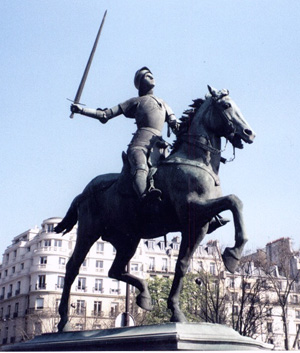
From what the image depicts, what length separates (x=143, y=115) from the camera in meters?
8.82

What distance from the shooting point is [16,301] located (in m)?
70.1

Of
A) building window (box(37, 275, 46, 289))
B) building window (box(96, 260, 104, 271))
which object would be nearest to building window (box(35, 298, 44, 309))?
building window (box(37, 275, 46, 289))

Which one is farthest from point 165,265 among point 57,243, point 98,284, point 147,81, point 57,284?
point 147,81

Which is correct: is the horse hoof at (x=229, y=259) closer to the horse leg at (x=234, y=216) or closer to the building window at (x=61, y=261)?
the horse leg at (x=234, y=216)

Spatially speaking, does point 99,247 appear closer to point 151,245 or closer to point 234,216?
point 151,245

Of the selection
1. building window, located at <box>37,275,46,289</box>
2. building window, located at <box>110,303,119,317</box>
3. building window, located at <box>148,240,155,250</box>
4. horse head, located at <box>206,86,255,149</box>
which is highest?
building window, located at <box>148,240,155,250</box>

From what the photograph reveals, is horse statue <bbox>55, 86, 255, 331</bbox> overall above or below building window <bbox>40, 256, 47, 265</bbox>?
below

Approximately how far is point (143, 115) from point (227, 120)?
1681mm

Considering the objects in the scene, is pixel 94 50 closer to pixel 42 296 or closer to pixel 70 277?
pixel 70 277

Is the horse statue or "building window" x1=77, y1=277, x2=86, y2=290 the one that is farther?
"building window" x1=77, y1=277, x2=86, y2=290

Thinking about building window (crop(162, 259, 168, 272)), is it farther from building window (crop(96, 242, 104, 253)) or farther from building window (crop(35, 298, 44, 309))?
building window (crop(35, 298, 44, 309))

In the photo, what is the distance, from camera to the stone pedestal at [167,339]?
6039 millimetres

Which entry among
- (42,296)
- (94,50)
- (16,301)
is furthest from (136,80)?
(16,301)

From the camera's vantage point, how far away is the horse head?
7684 mm
